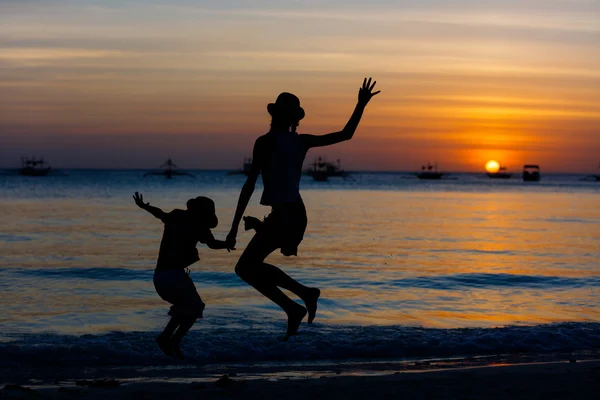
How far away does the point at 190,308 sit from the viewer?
23.7 feet

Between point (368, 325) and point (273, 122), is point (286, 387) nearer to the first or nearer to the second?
point (273, 122)

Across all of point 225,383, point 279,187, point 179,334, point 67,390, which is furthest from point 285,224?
point 67,390

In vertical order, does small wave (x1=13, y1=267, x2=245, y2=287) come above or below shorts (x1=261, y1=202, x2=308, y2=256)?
below

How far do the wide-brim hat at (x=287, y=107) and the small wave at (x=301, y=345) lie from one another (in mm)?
4661

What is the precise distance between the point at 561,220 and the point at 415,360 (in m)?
34.9

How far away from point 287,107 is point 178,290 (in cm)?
191

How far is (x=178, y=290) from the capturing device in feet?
23.3

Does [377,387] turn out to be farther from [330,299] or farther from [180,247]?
[330,299]

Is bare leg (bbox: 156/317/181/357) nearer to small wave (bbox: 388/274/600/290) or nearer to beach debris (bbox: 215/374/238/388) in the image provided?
beach debris (bbox: 215/374/238/388)

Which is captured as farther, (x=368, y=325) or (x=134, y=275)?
(x=134, y=275)

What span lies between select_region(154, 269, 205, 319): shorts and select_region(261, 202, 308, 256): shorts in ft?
3.34

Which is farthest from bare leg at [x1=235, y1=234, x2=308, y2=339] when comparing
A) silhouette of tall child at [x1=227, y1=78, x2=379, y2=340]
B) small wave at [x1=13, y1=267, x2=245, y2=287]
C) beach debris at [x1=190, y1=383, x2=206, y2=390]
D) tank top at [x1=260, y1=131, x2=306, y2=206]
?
small wave at [x1=13, y1=267, x2=245, y2=287]

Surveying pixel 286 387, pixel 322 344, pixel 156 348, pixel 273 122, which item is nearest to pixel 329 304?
pixel 322 344

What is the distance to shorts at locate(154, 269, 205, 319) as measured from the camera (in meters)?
7.07
